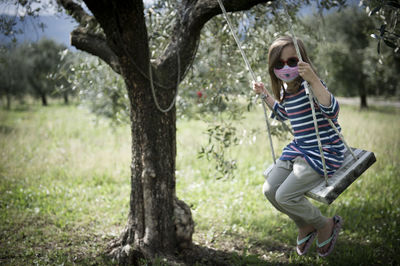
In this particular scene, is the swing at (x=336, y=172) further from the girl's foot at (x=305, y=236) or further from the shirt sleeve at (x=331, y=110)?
the girl's foot at (x=305, y=236)

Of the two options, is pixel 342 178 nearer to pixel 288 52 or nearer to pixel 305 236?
pixel 305 236

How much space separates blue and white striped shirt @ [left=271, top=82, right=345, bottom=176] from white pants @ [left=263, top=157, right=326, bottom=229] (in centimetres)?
8

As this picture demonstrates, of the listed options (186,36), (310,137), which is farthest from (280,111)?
(186,36)

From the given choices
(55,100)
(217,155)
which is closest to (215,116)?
(217,155)

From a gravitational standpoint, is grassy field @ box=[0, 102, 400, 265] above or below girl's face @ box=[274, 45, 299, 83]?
below

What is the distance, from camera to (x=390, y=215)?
493 cm

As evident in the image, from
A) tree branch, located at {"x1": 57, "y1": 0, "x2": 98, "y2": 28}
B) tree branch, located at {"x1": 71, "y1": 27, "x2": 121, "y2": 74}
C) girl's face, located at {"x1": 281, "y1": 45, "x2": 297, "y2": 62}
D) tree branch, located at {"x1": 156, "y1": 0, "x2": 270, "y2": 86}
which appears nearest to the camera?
girl's face, located at {"x1": 281, "y1": 45, "x2": 297, "y2": 62}

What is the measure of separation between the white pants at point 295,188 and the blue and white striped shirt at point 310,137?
0.08m

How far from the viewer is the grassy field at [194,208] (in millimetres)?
3920

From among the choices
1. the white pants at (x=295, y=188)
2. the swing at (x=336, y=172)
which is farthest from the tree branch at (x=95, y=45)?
the white pants at (x=295, y=188)

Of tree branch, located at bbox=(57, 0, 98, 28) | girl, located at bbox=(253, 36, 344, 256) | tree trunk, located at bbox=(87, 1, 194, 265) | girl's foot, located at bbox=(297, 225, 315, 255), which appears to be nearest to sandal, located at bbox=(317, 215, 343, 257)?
girl, located at bbox=(253, 36, 344, 256)

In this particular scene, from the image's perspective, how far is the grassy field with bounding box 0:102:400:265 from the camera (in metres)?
3.92

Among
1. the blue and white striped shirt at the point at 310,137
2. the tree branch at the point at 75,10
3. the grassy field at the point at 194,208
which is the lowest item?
the grassy field at the point at 194,208

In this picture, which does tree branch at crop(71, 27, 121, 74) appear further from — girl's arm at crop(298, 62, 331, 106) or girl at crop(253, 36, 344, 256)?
girl's arm at crop(298, 62, 331, 106)
